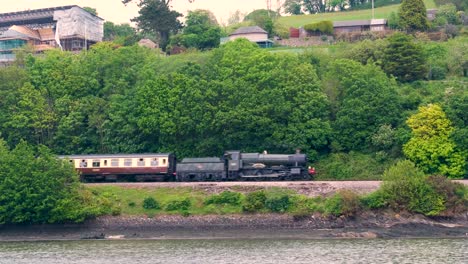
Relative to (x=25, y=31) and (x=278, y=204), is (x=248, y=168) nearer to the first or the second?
(x=278, y=204)

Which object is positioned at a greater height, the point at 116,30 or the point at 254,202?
the point at 116,30

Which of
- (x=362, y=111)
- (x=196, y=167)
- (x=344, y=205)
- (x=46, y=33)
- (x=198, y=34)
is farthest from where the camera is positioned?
(x=46, y=33)

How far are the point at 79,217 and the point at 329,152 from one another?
21.7 meters

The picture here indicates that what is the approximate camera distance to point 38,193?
173ft

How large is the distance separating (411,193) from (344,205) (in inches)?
169

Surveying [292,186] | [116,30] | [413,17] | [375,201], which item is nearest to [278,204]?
[292,186]

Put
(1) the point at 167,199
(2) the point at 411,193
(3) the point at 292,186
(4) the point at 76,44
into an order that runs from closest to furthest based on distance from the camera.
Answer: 1. (2) the point at 411,193
2. (1) the point at 167,199
3. (3) the point at 292,186
4. (4) the point at 76,44

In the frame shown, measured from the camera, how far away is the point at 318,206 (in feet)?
174

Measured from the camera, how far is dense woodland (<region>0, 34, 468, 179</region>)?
62094mm

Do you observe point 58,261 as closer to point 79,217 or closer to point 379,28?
point 79,217

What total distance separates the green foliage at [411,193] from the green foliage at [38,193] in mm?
18979

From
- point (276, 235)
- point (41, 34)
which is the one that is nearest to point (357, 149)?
point (276, 235)

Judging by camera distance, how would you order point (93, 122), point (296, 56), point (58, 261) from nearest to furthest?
point (58, 261) → point (93, 122) → point (296, 56)

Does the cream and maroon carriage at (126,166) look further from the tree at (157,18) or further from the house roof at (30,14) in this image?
the house roof at (30,14)
